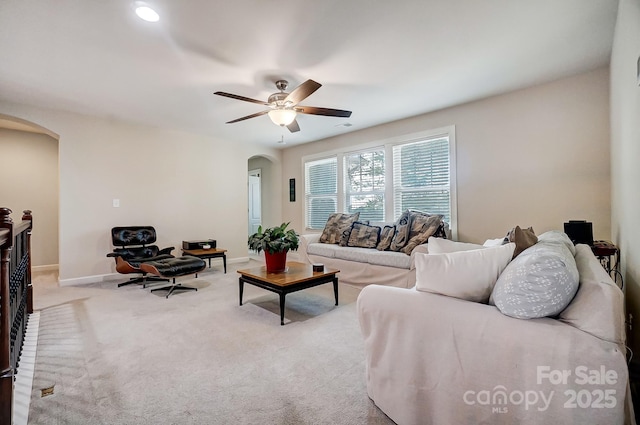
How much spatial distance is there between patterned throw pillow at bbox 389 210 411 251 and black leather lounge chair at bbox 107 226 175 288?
11.1 ft

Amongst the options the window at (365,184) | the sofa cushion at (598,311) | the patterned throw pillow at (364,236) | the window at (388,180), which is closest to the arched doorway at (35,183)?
the window at (388,180)

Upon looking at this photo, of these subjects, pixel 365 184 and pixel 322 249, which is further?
pixel 365 184

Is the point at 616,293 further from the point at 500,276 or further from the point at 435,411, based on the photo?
the point at 435,411

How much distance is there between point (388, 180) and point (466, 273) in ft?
12.0

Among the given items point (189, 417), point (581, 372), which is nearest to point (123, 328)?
point (189, 417)

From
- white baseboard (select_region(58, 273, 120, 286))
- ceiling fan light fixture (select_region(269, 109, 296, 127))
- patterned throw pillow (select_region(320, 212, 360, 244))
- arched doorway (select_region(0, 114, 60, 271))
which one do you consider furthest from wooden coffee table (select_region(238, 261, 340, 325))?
arched doorway (select_region(0, 114, 60, 271))

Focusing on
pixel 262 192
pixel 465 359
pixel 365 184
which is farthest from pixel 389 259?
pixel 262 192

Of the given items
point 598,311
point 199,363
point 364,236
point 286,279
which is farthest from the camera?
point 364,236

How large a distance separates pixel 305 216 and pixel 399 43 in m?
4.34

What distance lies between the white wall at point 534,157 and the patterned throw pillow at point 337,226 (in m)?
1.73

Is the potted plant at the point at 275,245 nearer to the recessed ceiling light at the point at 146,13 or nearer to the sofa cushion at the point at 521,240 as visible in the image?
the recessed ceiling light at the point at 146,13

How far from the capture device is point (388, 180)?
4.94 m

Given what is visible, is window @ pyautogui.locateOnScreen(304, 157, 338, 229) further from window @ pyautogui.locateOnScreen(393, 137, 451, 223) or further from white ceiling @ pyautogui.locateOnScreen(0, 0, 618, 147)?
white ceiling @ pyautogui.locateOnScreen(0, 0, 618, 147)

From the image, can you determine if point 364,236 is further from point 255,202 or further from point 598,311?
point 255,202
